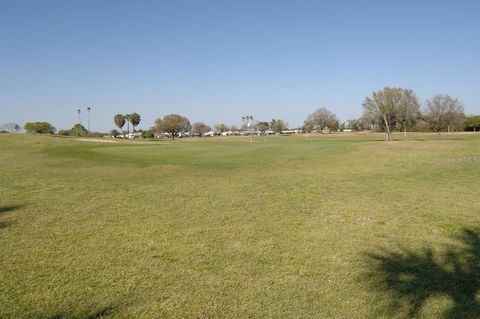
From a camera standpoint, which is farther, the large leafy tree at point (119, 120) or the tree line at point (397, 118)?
the large leafy tree at point (119, 120)

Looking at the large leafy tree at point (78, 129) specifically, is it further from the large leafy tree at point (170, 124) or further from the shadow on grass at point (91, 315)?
the shadow on grass at point (91, 315)

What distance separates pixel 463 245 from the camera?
6.44 metres

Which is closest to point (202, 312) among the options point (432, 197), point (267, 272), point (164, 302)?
point (164, 302)

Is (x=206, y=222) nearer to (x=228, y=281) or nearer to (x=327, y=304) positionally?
(x=228, y=281)

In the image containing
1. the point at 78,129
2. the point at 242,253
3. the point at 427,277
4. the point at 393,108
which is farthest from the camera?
the point at 78,129

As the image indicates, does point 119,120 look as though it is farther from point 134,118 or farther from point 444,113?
point 444,113

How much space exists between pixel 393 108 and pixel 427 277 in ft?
305

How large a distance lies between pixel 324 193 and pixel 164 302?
817 cm

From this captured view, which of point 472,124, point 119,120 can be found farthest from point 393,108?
point 119,120

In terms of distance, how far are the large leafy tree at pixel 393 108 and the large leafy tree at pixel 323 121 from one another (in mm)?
57173

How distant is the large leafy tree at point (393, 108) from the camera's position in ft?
283

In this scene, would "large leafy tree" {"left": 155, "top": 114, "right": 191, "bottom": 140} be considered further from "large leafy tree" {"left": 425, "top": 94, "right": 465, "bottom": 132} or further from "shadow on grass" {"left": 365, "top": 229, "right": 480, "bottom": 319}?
"shadow on grass" {"left": 365, "top": 229, "right": 480, "bottom": 319}

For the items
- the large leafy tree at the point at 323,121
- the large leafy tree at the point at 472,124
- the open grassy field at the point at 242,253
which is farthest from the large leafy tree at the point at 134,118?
the open grassy field at the point at 242,253

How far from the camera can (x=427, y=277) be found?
17.0 ft
